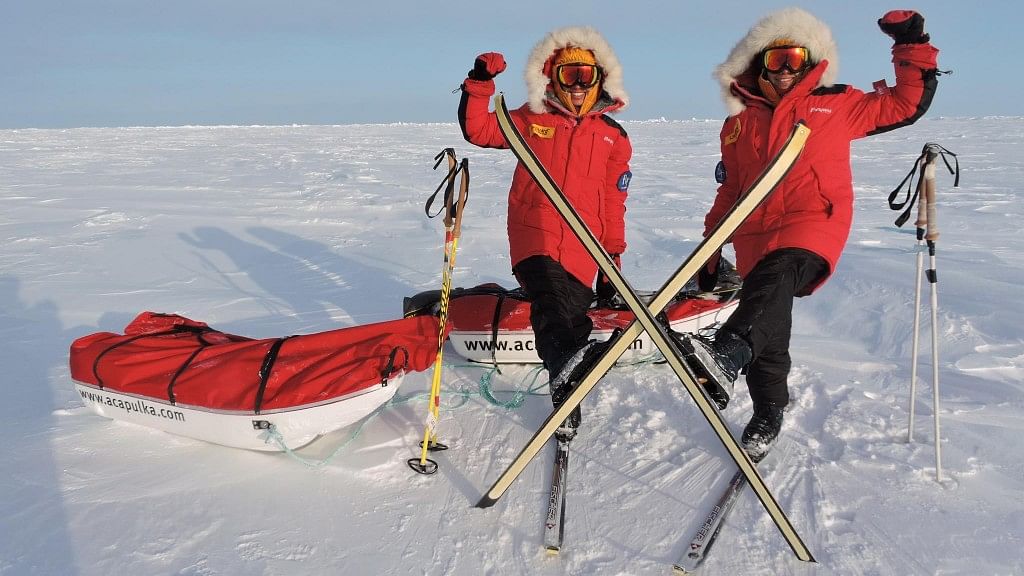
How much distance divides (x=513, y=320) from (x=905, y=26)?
2.43 meters

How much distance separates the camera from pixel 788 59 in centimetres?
270

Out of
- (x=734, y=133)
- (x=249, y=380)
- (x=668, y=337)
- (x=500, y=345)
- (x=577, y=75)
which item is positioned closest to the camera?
(x=668, y=337)

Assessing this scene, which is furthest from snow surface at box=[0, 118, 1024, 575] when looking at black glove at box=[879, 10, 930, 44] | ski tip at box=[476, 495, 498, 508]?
black glove at box=[879, 10, 930, 44]

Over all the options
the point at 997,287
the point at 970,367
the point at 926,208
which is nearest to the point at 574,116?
the point at 926,208

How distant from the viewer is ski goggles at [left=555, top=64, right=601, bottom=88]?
3131mm

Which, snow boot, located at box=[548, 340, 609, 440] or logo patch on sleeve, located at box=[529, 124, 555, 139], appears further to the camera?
logo patch on sleeve, located at box=[529, 124, 555, 139]

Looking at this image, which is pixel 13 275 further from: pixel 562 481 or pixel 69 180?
pixel 69 180

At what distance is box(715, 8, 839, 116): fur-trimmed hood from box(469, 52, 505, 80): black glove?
1049mm

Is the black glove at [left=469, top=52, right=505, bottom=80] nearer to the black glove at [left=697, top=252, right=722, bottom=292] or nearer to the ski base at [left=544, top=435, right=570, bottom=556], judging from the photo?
the black glove at [left=697, top=252, right=722, bottom=292]

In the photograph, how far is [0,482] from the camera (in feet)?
8.23

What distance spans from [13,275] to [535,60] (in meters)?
5.84

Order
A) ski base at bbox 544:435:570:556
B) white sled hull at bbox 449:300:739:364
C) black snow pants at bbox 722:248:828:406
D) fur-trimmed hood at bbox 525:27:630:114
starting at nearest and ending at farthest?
ski base at bbox 544:435:570:556, black snow pants at bbox 722:248:828:406, fur-trimmed hood at bbox 525:27:630:114, white sled hull at bbox 449:300:739:364

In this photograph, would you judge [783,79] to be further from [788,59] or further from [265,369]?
[265,369]

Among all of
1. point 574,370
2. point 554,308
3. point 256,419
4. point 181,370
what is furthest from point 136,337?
point 574,370
